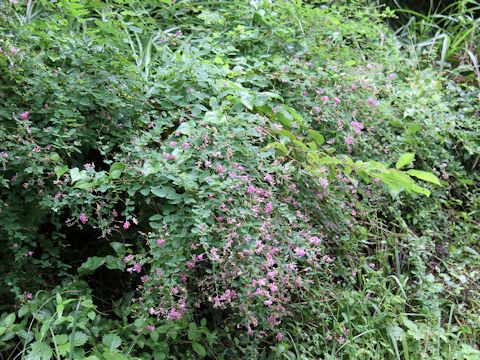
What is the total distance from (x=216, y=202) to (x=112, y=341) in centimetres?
57

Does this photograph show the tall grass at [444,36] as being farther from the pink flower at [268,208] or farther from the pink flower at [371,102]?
the pink flower at [268,208]

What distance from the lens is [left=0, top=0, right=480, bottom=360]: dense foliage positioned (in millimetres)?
1812

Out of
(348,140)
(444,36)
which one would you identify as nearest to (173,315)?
(348,140)

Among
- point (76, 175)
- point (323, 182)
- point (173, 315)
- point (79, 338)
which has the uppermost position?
point (76, 175)

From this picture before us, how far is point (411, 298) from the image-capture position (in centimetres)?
Answer: 253

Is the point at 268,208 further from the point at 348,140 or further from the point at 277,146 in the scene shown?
the point at 348,140

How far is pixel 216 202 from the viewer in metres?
1.79

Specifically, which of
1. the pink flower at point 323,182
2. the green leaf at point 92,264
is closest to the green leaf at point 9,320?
the green leaf at point 92,264

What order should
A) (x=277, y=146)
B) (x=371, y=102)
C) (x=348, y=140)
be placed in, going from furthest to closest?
(x=371, y=102)
(x=348, y=140)
(x=277, y=146)

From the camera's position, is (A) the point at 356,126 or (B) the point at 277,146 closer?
(B) the point at 277,146

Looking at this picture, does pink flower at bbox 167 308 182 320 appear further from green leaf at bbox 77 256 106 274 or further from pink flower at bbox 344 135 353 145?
pink flower at bbox 344 135 353 145

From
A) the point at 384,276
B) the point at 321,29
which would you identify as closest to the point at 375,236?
the point at 384,276

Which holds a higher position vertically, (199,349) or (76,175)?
(76,175)

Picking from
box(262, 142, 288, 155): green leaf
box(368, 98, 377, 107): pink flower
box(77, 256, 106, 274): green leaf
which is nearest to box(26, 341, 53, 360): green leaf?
box(77, 256, 106, 274): green leaf
